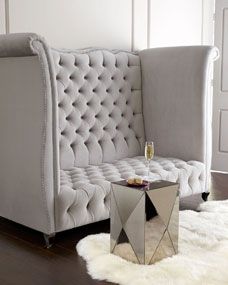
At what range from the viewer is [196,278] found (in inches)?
90.0

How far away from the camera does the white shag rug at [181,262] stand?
7.54 feet

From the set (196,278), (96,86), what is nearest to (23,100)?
(96,86)

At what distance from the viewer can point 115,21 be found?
4.39 metres

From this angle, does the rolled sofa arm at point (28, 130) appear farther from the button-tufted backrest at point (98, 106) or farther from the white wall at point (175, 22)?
the white wall at point (175, 22)

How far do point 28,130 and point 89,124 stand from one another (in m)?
0.90

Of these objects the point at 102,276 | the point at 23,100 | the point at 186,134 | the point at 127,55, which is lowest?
the point at 102,276

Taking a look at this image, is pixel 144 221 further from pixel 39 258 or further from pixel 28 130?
pixel 28 130

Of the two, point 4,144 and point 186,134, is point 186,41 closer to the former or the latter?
point 186,134

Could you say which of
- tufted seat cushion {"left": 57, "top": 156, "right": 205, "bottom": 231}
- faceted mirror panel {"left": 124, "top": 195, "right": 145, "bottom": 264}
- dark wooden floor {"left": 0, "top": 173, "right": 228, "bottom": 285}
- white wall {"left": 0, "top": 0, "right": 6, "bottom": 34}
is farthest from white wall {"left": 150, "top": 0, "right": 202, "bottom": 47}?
faceted mirror panel {"left": 124, "top": 195, "right": 145, "bottom": 264}

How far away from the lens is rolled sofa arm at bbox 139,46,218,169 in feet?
12.7

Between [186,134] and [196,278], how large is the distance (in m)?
1.85

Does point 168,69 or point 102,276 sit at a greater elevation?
point 168,69

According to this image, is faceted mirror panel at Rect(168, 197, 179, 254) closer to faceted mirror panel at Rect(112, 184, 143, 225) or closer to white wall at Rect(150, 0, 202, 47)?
faceted mirror panel at Rect(112, 184, 143, 225)

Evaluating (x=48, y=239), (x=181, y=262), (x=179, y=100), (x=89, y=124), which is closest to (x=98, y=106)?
(x=89, y=124)
